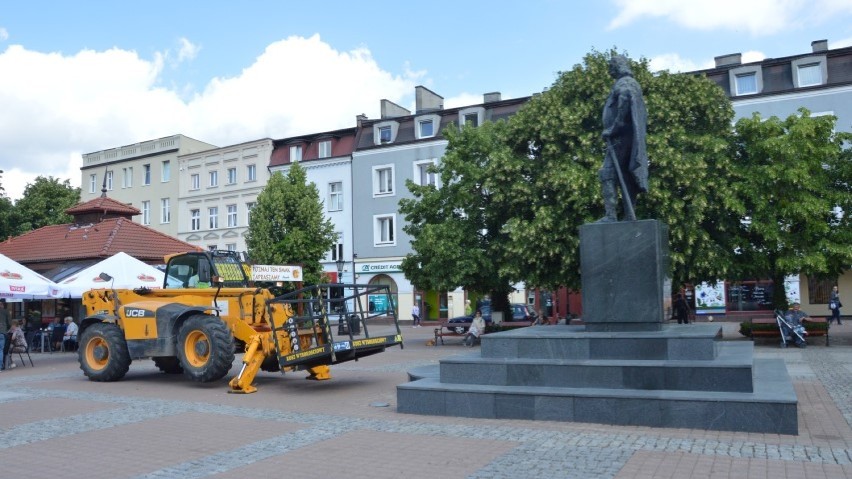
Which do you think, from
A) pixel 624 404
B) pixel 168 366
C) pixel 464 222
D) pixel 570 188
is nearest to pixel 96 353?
pixel 168 366

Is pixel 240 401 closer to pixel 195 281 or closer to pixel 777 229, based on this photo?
pixel 195 281

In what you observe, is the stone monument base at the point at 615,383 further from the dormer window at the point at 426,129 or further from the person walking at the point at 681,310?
the dormer window at the point at 426,129

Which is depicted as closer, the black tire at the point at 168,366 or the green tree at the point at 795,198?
the black tire at the point at 168,366

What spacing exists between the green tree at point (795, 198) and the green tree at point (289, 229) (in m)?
18.7

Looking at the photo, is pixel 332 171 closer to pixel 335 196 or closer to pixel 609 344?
pixel 335 196

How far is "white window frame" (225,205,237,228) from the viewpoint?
48250 millimetres

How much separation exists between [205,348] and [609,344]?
732 cm

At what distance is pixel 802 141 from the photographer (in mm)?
20234

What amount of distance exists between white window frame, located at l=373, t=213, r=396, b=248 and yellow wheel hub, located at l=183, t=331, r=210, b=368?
96.4 feet

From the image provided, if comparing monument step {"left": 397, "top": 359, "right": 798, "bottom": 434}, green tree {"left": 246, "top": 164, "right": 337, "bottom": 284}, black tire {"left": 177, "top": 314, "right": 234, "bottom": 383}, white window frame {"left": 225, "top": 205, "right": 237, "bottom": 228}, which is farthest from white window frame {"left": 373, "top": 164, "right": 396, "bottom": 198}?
monument step {"left": 397, "top": 359, "right": 798, "bottom": 434}

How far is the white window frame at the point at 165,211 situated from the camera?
2013 inches

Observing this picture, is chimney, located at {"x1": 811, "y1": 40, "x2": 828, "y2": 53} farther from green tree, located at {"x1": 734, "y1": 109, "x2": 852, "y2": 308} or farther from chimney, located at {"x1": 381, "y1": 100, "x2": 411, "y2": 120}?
chimney, located at {"x1": 381, "y1": 100, "x2": 411, "y2": 120}

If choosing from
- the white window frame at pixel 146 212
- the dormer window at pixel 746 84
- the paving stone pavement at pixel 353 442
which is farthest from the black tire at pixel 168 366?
the white window frame at pixel 146 212

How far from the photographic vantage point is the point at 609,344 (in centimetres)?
991
